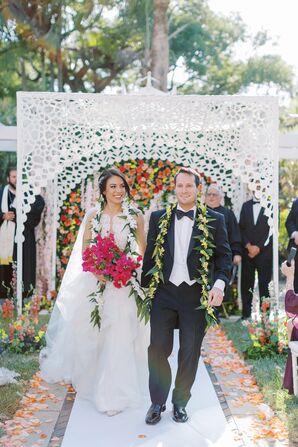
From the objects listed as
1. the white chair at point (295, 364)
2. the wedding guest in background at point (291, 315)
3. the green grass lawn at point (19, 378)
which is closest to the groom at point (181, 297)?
the wedding guest in background at point (291, 315)

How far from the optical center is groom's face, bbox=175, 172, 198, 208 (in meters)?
4.21

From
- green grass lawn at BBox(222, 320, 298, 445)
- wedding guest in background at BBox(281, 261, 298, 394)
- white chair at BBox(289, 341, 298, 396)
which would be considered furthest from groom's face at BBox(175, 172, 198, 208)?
green grass lawn at BBox(222, 320, 298, 445)

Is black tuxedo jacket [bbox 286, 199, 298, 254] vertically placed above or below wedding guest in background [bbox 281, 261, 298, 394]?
above

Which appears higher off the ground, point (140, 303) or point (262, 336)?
point (140, 303)

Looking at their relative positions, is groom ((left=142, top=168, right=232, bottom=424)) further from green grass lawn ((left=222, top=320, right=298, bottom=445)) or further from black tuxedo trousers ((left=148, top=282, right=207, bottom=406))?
green grass lawn ((left=222, top=320, right=298, bottom=445))

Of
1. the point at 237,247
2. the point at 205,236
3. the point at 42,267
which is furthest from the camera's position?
the point at 42,267

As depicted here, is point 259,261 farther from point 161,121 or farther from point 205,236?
point 205,236

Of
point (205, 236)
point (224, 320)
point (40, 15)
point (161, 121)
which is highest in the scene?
point (40, 15)

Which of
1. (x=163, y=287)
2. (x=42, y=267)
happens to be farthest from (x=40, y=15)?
(x=163, y=287)

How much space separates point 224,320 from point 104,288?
3.96 metres

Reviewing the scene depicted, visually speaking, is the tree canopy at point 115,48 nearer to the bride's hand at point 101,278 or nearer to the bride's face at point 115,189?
the bride's face at point 115,189

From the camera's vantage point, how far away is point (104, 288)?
192 inches

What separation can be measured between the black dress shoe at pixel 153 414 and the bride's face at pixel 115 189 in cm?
165

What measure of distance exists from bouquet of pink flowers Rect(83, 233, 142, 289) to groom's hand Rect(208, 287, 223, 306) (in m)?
0.80
